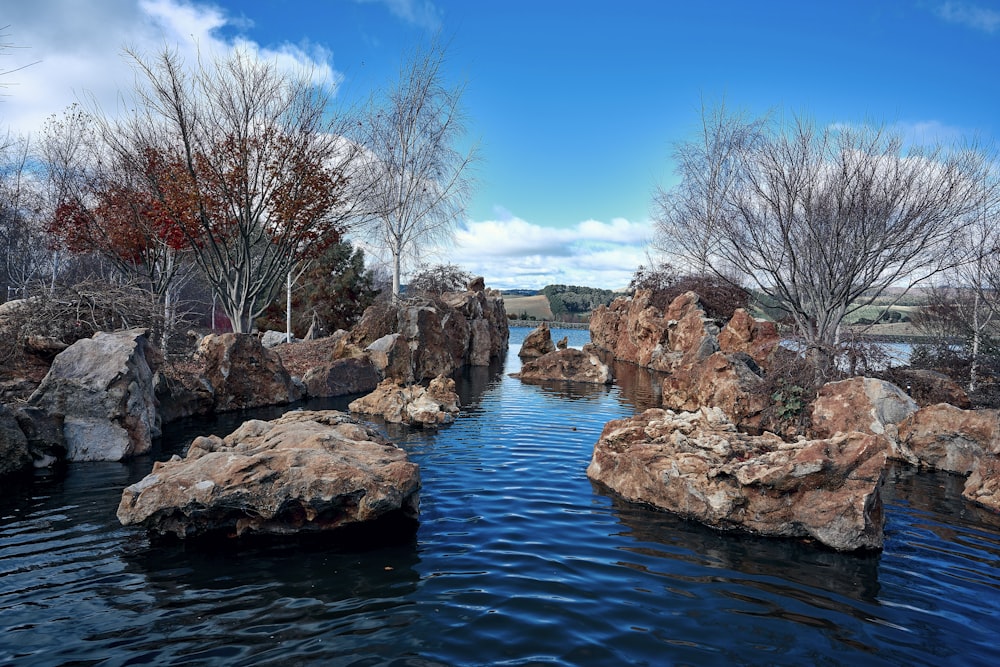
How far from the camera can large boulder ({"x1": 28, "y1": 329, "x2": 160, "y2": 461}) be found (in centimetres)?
932

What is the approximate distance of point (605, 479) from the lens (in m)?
8.30

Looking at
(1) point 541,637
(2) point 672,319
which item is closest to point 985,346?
(2) point 672,319

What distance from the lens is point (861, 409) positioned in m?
11.3

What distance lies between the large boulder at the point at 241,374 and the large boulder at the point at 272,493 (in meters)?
8.12

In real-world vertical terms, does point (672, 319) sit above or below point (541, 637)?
above

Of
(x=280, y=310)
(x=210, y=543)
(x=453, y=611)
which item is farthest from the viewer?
(x=280, y=310)

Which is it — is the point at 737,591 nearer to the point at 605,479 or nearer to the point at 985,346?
the point at 605,479

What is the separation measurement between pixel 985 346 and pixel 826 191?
10.1 metres

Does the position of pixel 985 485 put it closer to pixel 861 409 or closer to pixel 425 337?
pixel 861 409

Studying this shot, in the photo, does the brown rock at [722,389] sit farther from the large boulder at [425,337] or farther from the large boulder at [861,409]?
the large boulder at [425,337]

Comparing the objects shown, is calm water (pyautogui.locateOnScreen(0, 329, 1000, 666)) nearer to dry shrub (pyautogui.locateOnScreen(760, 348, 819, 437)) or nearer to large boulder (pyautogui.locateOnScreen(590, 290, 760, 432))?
dry shrub (pyautogui.locateOnScreen(760, 348, 819, 437))

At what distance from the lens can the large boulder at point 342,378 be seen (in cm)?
1723

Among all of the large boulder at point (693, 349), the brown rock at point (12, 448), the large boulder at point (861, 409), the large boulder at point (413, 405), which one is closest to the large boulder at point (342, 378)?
the large boulder at point (413, 405)

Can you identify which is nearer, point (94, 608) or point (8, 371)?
point (94, 608)
